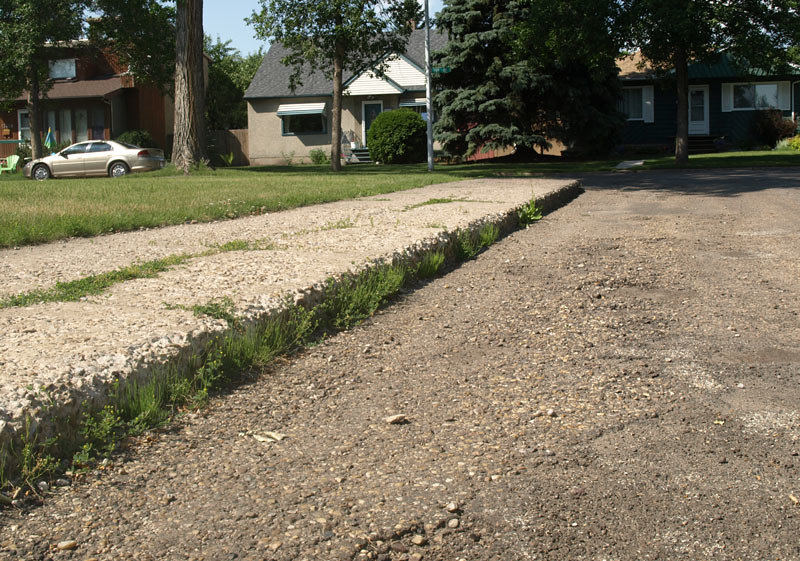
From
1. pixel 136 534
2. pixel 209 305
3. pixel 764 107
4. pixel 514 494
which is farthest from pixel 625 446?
pixel 764 107

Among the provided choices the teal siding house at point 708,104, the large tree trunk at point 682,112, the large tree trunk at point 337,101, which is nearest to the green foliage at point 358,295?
the large tree trunk at point 337,101

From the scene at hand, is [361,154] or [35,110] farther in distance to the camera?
[361,154]

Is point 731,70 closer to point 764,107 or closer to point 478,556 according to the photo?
point 764,107

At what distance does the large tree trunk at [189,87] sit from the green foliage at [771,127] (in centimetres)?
2322

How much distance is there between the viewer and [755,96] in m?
34.2

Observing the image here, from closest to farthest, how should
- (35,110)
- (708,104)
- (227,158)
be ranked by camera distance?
(35,110)
(708,104)
(227,158)

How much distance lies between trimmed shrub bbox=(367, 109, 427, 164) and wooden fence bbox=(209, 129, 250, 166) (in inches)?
408

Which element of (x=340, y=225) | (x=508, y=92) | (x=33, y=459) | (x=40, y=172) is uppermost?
(x=508, y=92)

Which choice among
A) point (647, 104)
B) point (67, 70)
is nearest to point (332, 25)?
point (647, 104)

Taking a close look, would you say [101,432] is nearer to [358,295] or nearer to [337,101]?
[358,295]

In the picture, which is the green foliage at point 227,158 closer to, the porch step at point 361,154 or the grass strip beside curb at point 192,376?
the porch step at point 361,154

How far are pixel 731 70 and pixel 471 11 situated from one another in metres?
12.7

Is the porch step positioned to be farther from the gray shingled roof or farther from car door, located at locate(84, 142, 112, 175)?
car door, located at locate(84, 142, 112, 175)

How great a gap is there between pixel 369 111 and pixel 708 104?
15.3 m
